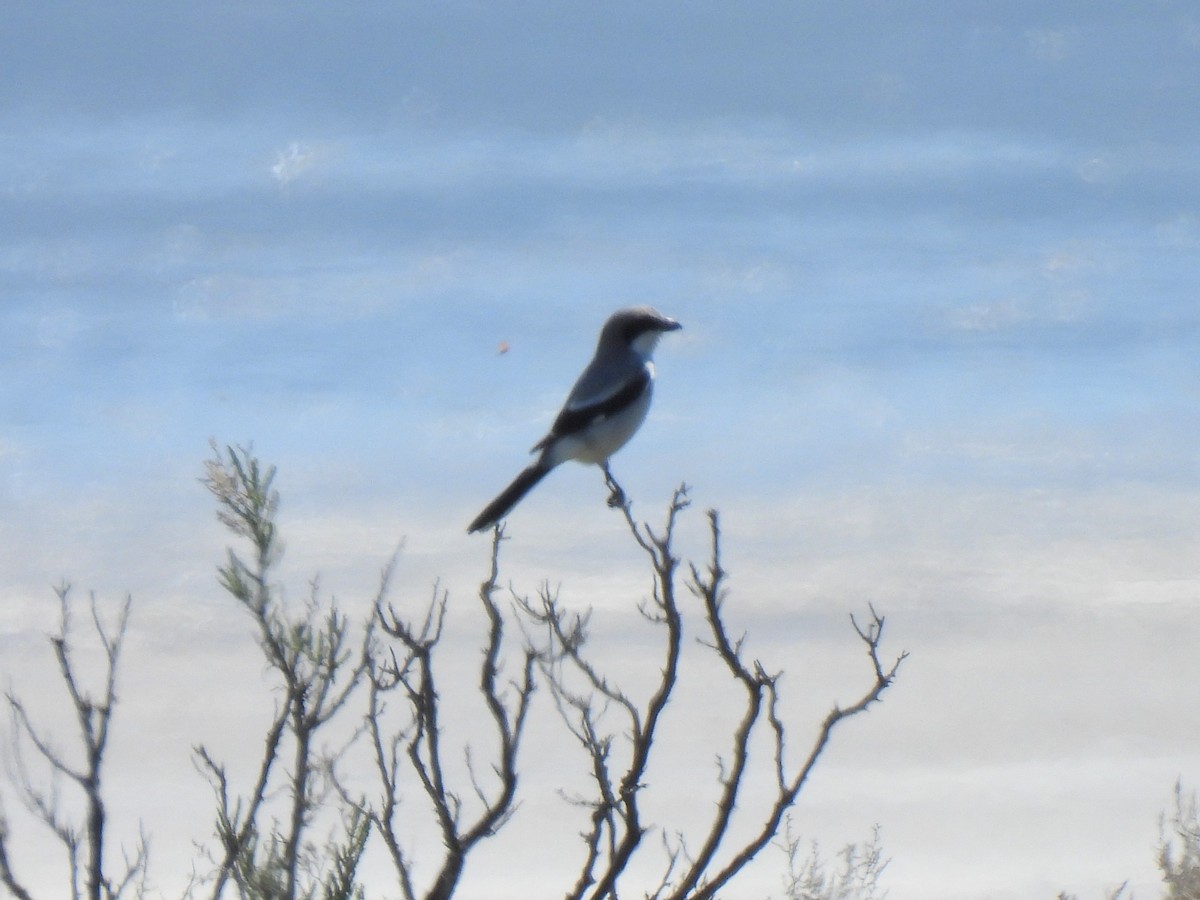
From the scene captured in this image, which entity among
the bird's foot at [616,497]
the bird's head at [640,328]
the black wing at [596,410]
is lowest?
the bird's foot at [616,497]

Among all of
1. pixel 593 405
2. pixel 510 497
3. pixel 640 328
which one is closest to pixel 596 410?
pixel 593 405

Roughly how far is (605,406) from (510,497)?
2.71ft

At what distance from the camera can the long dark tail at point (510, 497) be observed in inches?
286

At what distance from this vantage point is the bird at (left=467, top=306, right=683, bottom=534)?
25.8ft

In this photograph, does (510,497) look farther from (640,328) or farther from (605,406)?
(640,328)

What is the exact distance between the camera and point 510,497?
307 inches

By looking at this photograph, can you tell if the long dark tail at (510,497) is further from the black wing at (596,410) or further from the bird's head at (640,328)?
the bird's head at (640,328)

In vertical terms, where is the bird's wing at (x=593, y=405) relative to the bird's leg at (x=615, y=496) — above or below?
above

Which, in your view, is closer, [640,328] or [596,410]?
[596,410]

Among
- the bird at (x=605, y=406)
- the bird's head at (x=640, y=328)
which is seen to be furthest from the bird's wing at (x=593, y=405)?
the bird's head at (x=640, y=328)

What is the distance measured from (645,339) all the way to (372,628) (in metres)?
4.24

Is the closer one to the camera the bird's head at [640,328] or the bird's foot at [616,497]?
the bird's foot at [616,497]

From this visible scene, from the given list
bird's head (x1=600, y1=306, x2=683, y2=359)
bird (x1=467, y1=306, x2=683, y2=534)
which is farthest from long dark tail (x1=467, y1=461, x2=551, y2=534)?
bird's head (x1=600, y1=306, x2=683, y2=359)

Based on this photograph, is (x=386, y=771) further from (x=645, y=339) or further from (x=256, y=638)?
(x=645, y=339)
